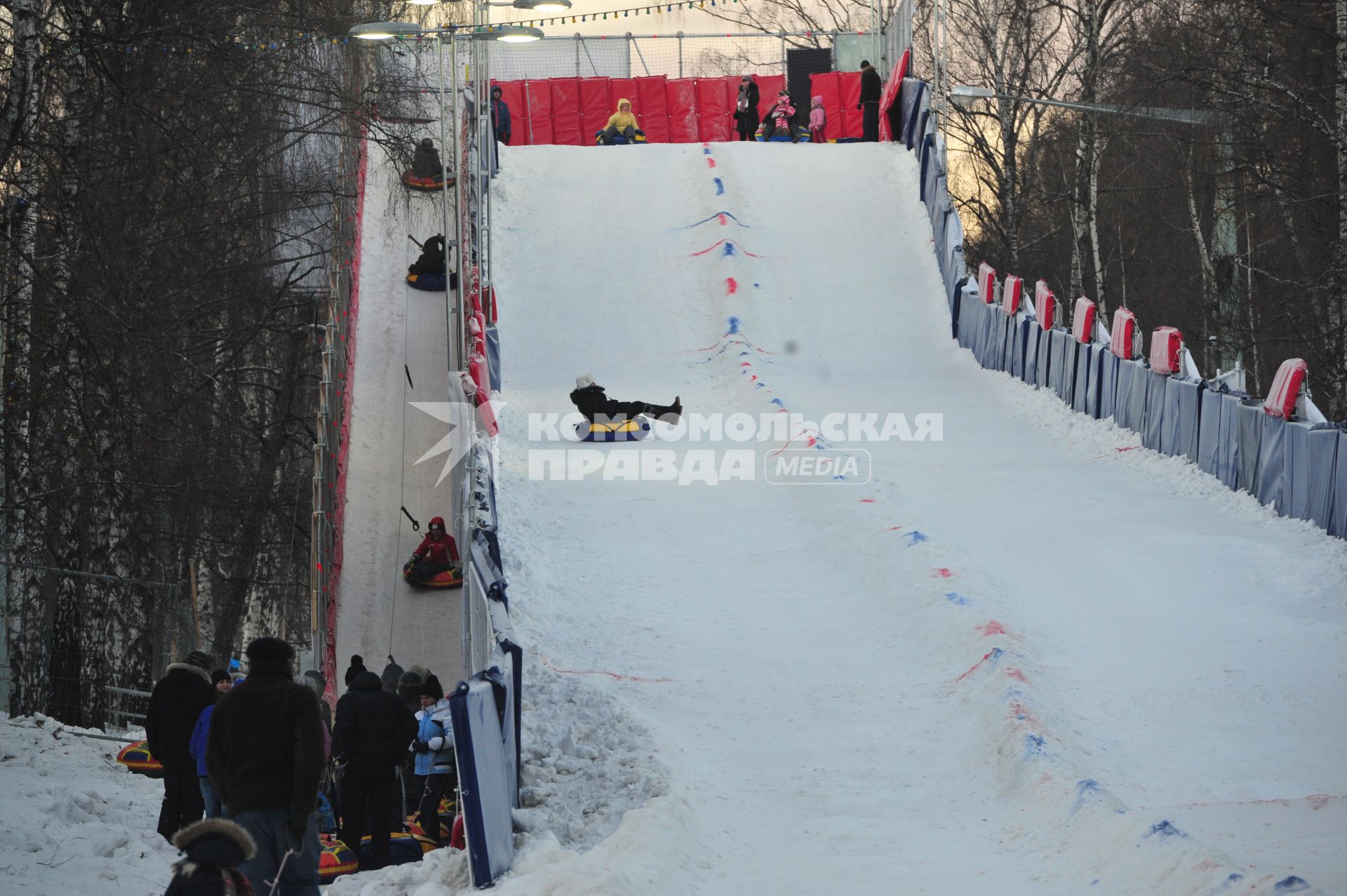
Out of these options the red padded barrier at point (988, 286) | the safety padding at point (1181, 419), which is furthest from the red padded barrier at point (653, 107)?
the safety padding at point (1181, 419)

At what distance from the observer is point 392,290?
67.3ft

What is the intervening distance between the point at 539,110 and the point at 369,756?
22.4m

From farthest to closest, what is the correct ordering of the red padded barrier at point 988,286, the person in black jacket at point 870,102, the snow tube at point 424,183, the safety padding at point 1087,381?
the person in black jacket at point 870,102, the snow tube at point 424,183, the red padded barrier at point 988,286, the safety padding at point 1087,381

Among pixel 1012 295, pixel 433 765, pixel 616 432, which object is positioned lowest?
pixel 433 765

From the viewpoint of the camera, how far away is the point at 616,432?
47.4 feet

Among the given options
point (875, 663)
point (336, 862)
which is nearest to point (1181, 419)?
point (875, 663)

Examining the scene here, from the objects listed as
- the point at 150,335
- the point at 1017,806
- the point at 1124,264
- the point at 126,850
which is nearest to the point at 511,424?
the point at 150,335

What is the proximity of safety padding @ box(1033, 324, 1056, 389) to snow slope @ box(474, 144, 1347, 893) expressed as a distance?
8.5 inches

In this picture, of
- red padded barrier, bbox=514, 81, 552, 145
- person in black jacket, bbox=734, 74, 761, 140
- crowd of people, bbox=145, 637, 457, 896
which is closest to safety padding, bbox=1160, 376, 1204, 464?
crowd of people, bbox=145, 637, 457, 896

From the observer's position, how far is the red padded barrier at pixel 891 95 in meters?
25.0

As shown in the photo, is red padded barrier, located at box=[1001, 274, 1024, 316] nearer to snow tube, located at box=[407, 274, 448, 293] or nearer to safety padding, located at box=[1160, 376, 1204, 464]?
safety padding, located at box=[1160, 376, 1204, 464]

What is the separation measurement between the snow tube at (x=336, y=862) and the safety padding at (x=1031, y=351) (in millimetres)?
10768

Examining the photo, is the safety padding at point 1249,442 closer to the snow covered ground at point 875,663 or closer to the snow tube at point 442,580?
the snow covered ground at point 875,663

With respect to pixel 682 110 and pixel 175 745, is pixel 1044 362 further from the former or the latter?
pixel 682 110
